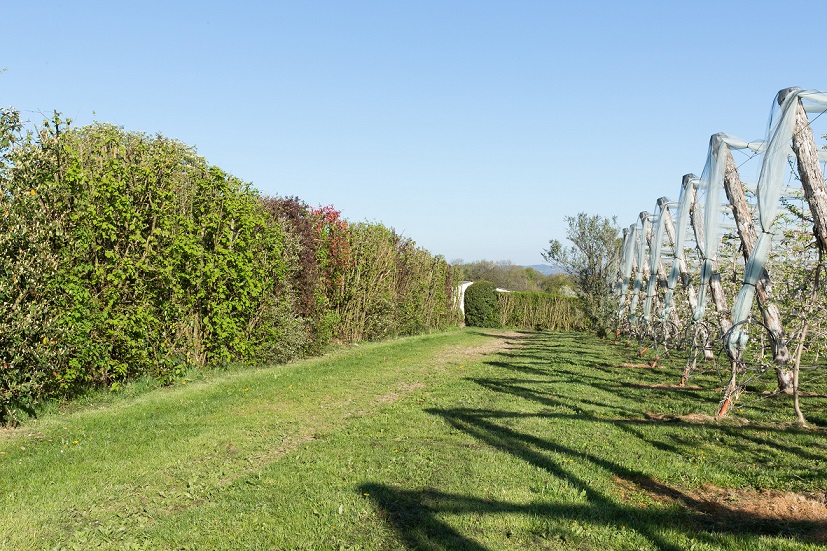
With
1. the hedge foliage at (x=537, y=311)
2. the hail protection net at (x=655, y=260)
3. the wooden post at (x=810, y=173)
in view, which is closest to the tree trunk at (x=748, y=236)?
the wooden post at (x=810, y=173)

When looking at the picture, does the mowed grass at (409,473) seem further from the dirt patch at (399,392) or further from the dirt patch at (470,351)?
the dirt patch at (470,351)

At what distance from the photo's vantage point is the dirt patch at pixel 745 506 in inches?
166

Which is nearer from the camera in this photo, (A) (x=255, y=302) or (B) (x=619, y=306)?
(A) (x=255, y=302)

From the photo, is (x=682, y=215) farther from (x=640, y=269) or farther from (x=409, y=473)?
(x=409, y=473)

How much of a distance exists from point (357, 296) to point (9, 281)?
35.6 ft

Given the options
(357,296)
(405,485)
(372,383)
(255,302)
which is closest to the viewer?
(405,485)

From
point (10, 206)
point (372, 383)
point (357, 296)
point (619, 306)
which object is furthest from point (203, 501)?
point (619, 306)

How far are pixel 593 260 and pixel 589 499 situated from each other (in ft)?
66.3

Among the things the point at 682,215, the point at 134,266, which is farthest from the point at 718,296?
the point at 134,266

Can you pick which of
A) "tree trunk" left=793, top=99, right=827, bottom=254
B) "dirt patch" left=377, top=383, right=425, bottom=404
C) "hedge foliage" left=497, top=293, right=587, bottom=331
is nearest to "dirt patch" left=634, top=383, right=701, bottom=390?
"dirt patch" left=377, top=383, right=425, bottom=404

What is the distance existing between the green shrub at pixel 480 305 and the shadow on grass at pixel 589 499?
20.1 metres

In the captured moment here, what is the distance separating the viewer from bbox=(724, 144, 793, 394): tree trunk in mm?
8177

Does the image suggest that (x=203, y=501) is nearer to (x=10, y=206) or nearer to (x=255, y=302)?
(x=10, y=206)

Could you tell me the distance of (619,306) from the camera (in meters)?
20.5
